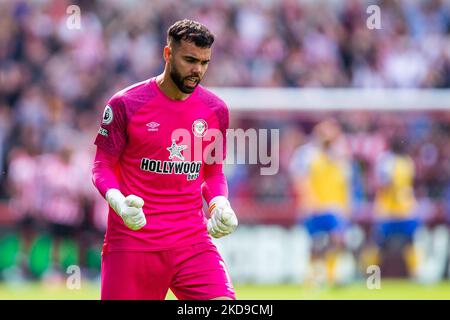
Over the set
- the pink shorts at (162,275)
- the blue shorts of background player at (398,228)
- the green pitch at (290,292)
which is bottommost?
the pink shorts at (162,275)

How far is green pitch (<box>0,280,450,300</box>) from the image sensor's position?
44.2 ft

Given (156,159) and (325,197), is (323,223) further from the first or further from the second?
(156,159)

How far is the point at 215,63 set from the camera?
18.2m

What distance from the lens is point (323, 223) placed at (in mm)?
15289

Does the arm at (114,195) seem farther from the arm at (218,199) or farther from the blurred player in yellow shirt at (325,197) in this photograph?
the blurred player in yellow shirt at (325,197)

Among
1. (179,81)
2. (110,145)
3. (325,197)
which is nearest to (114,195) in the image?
(110,145)

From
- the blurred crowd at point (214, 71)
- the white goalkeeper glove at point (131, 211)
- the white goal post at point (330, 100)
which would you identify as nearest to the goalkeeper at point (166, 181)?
the white goalkeeper glove at point (131, 211)

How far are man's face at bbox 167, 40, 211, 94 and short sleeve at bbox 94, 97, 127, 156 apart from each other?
42 centimetres

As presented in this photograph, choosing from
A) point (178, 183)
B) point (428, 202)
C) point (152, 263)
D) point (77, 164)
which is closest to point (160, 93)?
point (178, 183)

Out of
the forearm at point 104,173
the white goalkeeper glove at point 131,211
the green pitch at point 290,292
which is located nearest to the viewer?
the white goalkeeper glove at point 131,211

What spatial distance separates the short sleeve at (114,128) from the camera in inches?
274

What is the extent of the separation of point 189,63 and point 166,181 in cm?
78

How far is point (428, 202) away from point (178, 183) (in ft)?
34.8

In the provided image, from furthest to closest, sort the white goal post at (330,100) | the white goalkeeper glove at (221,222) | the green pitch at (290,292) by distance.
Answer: the white goal post at (330,100) → the green pitch at (290,292) → the white goalkeeper glove at (221,222)
